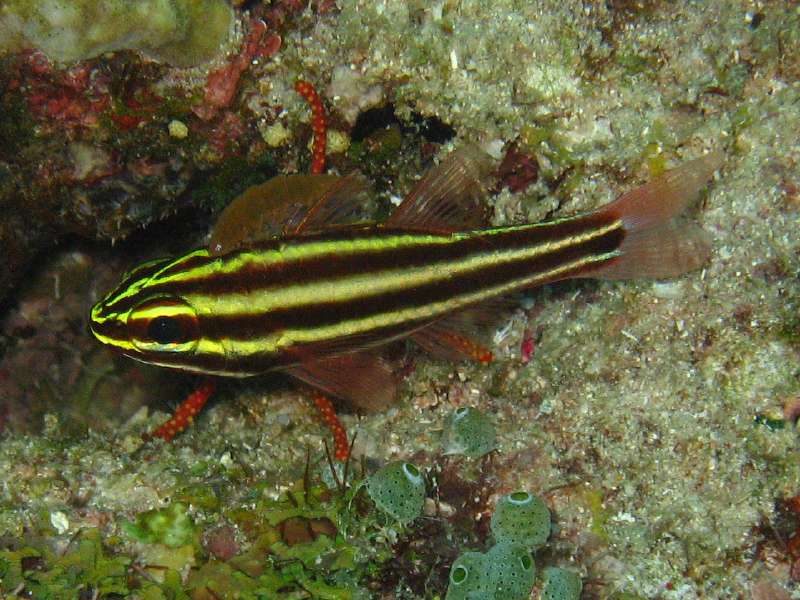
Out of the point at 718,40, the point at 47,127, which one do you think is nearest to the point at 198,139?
the point at 47,127

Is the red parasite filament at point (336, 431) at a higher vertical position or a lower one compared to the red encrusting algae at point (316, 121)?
lower

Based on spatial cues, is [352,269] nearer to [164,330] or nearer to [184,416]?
[164,330]

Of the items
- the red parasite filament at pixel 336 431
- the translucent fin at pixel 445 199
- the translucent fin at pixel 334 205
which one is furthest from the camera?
the red parasite filament at pixel 336 431

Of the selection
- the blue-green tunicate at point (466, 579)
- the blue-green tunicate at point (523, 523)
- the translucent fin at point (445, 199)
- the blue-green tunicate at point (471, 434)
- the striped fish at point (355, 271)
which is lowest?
the blue-green tunicate at point (466, 579)

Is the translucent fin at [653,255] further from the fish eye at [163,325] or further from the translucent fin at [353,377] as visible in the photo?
the fish eye at [163,325]

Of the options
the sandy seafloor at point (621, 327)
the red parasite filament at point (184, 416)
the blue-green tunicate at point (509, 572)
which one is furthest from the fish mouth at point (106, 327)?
the blue-green tunicate at point (509, 572)

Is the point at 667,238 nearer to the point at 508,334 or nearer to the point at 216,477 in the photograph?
the point at 508,334

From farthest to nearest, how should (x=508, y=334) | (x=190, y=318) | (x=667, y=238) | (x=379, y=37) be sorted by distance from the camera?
(x=508, y=334) → (x=379, y=37) → (x=667, y=238) → (x=190, y=318)
